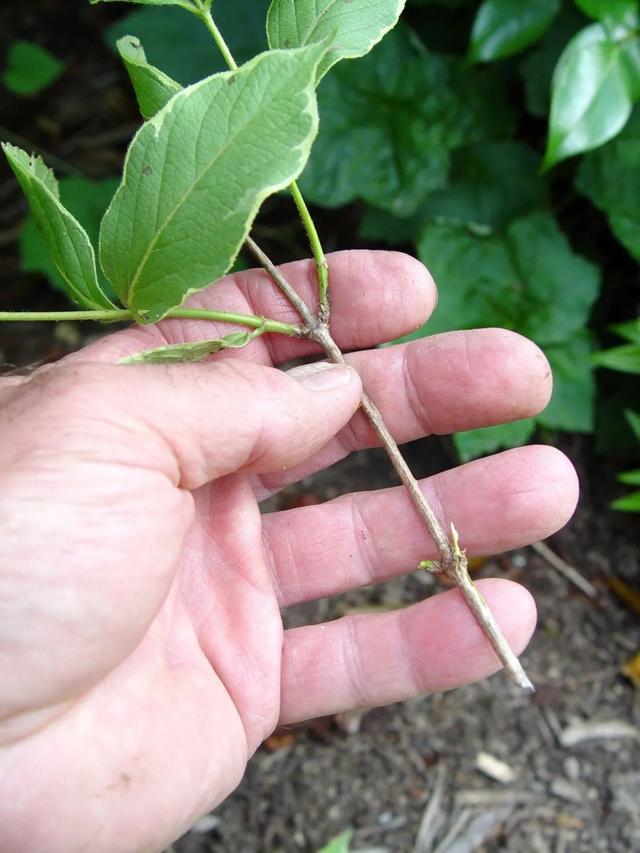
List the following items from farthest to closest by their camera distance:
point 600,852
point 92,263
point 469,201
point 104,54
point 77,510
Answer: point 104,54 → point 469,201 → point 600,852 → point 92,263 → point 77,510

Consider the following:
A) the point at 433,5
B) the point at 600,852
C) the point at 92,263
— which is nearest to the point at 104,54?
the point at 433,5

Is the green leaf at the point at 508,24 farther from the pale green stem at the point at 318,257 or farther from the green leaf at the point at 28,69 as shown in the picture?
the green leaf at the point at 28,69

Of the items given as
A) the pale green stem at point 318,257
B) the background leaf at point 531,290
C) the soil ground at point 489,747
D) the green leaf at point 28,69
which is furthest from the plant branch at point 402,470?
the green leaf at point 28,69

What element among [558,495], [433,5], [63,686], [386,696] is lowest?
[386,696]

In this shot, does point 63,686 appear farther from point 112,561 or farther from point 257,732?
point 257,732

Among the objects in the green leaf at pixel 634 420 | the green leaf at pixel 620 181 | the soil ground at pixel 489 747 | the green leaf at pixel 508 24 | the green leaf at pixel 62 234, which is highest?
the green leaf at pixel 62 234

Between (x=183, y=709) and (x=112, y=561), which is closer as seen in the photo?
(x=112, y=561)

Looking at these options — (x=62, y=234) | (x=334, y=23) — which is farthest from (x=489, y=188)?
(x=62, y=234)
